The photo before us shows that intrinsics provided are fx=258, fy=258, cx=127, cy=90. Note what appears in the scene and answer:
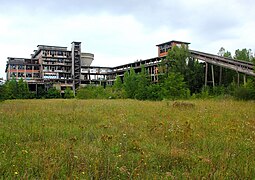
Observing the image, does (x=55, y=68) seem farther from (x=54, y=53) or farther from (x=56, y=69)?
(x=54, y=53)

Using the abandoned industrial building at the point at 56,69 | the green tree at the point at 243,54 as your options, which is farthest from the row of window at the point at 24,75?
the green tree at the point at 243,54

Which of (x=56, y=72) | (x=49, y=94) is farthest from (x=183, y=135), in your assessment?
(x=56, y=72)

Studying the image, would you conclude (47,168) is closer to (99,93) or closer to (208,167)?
(208,167)

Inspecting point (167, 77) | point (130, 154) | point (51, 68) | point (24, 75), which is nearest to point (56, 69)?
point (51, 68)

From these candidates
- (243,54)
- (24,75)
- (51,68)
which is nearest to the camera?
(243,54)

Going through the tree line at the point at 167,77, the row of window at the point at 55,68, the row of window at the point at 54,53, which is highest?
the row of window at the point at 54,53

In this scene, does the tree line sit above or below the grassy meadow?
above

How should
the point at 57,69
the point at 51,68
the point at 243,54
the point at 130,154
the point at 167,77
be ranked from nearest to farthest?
the point at 130,154, the point at 167,77, the point at 243,54, the point at 51,68, the point at 57,69

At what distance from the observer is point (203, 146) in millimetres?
6027

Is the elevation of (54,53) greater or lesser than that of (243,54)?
greater

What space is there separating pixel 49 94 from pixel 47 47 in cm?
2172

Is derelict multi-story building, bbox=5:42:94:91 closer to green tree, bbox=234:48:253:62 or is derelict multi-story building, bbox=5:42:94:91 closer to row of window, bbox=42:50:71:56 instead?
row of window, bbox=42:50:71:56

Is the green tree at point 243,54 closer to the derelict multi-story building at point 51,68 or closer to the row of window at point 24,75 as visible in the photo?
the derelict multi-story building at point 51,68

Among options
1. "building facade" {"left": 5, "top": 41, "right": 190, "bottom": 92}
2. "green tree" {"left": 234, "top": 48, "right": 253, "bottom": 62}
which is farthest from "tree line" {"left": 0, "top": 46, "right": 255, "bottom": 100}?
"building facade" {"left": 5, "top": 41, "right": 190, "bottom": 92}
